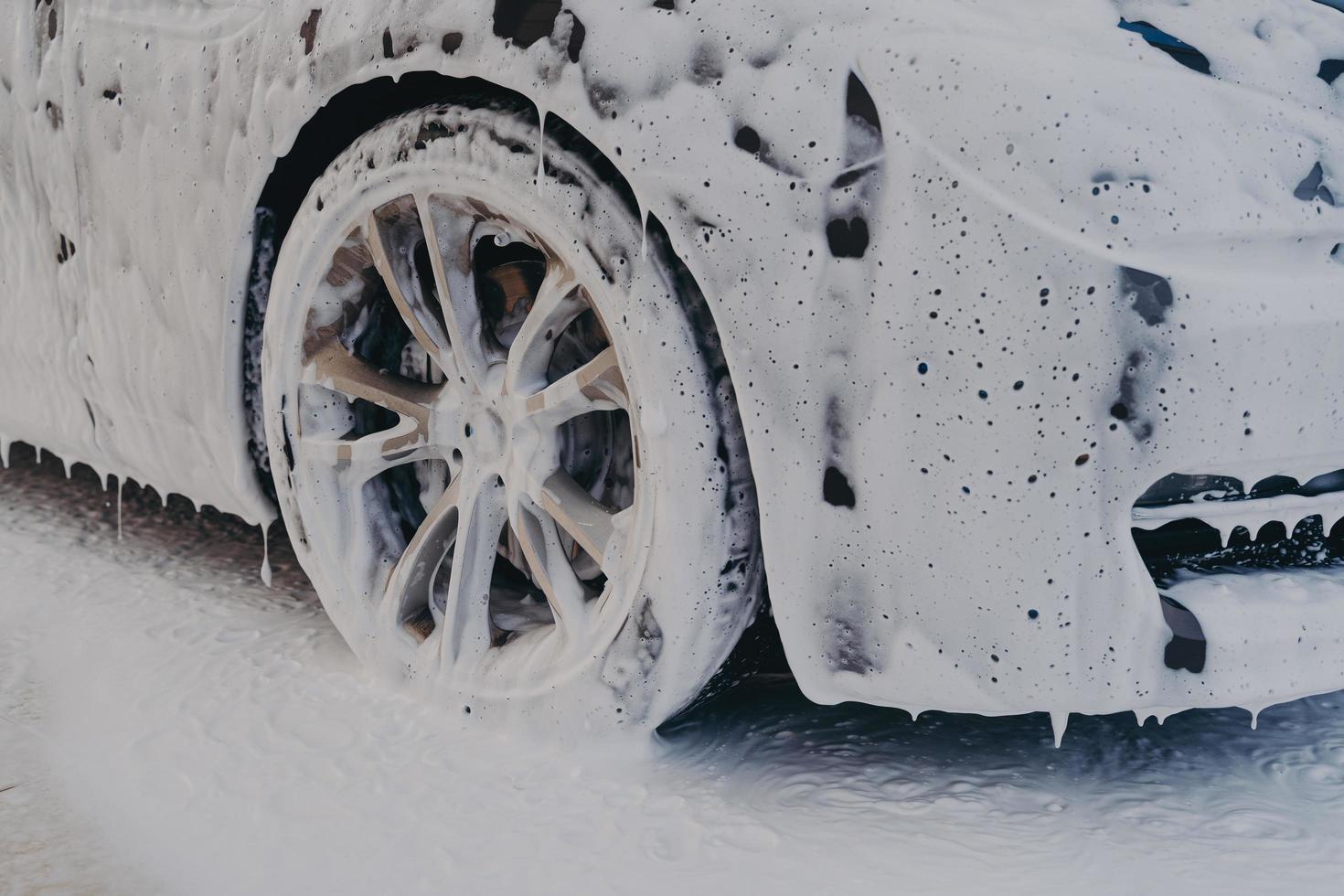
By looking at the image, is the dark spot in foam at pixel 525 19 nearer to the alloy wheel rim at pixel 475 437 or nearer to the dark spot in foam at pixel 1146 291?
the alloy wheel rim at pixel 475 437

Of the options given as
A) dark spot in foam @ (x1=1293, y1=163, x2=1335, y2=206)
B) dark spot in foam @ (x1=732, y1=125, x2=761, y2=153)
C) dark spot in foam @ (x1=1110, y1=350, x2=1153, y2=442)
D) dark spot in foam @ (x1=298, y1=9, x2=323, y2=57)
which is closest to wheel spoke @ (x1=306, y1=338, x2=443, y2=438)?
dark spot in foam @ (x1=298, y1=9, x2=323, y2=57)

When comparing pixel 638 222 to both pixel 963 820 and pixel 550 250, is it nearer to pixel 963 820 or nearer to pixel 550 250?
pixel 550 250

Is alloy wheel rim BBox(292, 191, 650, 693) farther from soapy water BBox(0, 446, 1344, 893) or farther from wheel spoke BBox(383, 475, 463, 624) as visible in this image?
soapy water BBox(0, 446, 1344, 893)

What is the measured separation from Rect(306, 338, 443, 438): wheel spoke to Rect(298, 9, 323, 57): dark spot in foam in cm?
45

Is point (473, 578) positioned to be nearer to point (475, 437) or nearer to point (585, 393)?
point (475, 437)

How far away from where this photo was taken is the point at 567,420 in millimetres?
1890

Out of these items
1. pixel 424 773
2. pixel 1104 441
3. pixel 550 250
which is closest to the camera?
pixel 1104 441

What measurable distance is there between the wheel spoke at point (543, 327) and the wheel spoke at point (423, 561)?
23 centimetres

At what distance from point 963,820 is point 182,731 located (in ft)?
3.91

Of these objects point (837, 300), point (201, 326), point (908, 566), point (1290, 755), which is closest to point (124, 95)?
point (201, 326)

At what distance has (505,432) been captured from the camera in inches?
73.0

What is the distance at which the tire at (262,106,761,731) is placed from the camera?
160cm

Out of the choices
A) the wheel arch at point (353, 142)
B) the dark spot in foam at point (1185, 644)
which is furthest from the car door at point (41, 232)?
the dark spot in foam at point (1185, 644)

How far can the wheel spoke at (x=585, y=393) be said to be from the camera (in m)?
1.68
